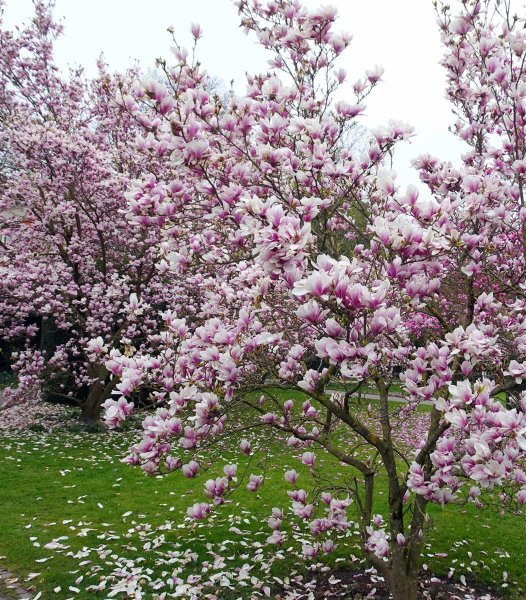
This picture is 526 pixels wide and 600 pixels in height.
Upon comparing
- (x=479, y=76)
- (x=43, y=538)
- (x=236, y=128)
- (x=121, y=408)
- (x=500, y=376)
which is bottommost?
(x=43, y=538)

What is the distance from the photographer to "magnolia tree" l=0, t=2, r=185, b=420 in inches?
382

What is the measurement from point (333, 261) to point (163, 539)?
167 inches

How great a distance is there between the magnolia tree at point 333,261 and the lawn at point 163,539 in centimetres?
95

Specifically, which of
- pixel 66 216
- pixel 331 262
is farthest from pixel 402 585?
A: pixel 66 216

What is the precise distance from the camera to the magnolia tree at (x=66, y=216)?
9711 mm

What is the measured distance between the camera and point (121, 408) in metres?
2.96

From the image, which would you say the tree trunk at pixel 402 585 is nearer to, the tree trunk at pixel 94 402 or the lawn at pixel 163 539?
the lawn at pixel 163 539

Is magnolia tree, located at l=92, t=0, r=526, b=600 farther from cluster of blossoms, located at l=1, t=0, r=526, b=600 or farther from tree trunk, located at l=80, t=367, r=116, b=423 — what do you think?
tree trunk, located at l=80, t=367, r=116, b=423

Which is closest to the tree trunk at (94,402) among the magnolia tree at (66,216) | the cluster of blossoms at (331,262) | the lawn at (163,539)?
the magnolia tree at (66,216)

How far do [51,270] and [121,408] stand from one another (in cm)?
843

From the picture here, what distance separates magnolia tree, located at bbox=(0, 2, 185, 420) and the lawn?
299 centimetres

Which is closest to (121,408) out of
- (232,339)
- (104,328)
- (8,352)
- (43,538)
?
(232,339)

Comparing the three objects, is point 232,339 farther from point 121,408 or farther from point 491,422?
point 491,422

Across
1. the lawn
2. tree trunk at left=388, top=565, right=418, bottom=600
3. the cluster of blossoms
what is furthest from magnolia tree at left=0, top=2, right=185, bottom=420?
tree trunk at left=388, top=565, right=418, bottom=600
